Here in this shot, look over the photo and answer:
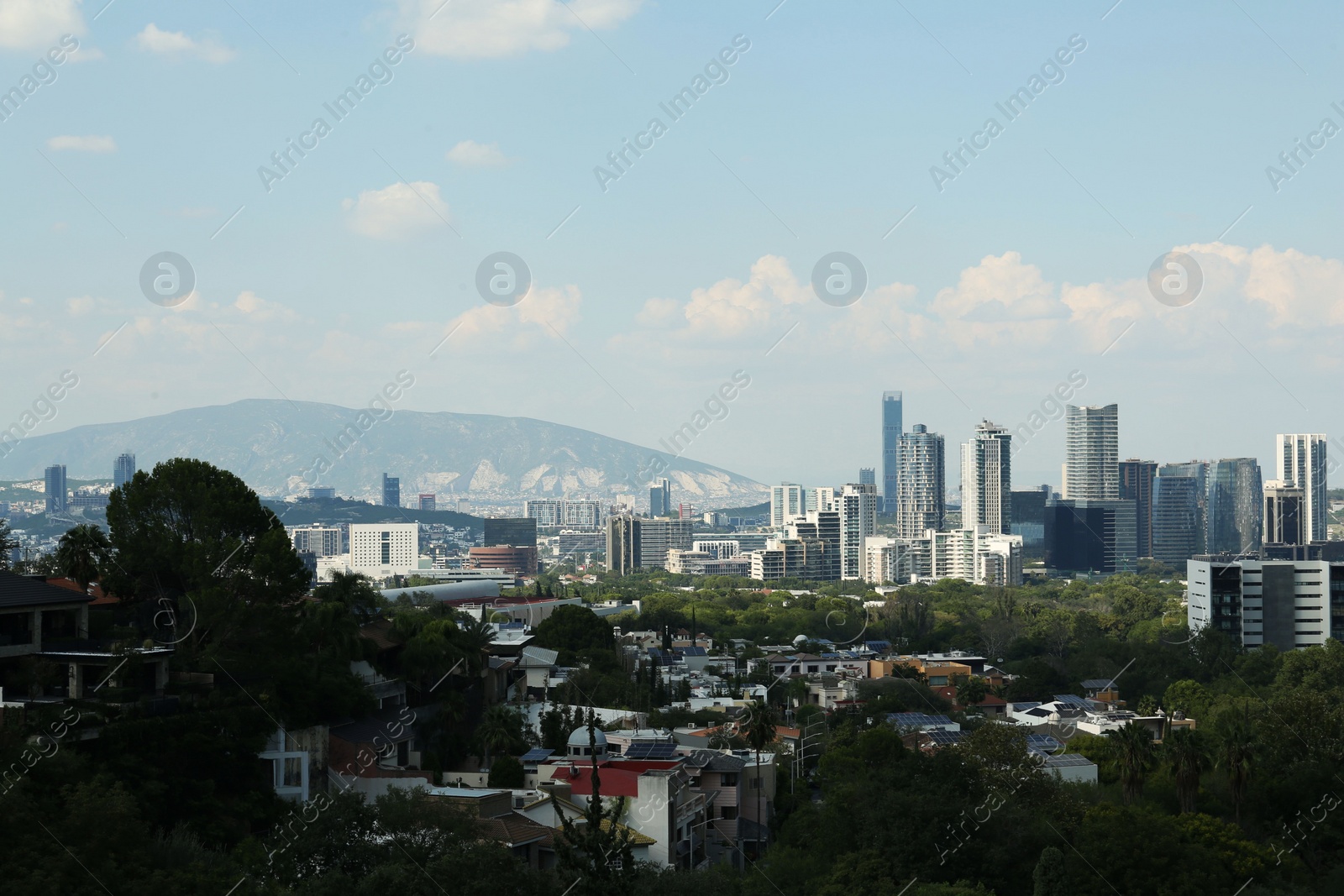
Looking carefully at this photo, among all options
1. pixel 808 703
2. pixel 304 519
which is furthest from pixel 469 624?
pixel 304 519

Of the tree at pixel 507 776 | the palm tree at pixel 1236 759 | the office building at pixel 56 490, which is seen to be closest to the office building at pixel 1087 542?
the office building at pixel 56 490

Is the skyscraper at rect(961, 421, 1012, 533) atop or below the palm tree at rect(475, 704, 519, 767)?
atop

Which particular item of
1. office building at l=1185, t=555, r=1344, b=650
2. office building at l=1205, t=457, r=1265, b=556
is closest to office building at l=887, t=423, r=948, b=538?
office building at l=1205, t=457, r=1265, b=556

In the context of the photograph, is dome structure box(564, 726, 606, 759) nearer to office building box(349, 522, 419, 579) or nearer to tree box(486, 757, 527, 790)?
tree box(486, 757, 527, 790)

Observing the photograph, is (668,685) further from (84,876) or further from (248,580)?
(84,876)

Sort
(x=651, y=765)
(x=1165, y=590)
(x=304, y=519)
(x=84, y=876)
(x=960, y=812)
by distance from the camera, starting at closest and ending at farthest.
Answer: (x=84, y=876) < (x=960, y=812) < (x=651, y=765) < (x=1165, y=590) < (x=304, y=519)

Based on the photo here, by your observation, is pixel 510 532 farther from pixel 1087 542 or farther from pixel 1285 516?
pixel 1285 516
